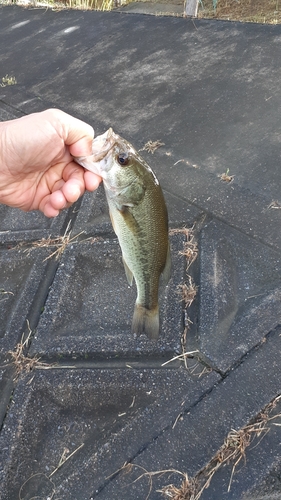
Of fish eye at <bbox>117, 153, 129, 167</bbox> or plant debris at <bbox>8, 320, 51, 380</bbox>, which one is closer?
fish eye at <bbox>117, 153, 129, 167</bbox>

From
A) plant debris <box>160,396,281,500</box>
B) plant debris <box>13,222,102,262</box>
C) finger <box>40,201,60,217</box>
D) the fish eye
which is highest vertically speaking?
the fish eye

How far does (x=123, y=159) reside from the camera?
7.10 feet

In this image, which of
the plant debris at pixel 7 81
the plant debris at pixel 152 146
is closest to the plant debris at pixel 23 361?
the plant debris at pixel 152 146

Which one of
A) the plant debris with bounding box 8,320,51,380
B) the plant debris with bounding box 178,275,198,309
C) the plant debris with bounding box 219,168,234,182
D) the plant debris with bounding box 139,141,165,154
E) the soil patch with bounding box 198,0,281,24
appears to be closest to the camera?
the plant debris with bounding box 8,320,51,380

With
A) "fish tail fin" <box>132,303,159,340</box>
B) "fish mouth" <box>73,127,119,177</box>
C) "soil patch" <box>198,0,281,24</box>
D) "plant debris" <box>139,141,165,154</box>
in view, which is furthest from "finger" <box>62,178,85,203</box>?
"soil patch" <box>198,0,281,24</box>

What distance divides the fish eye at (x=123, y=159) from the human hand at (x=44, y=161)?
0.80 feet

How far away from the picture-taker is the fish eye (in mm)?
2155

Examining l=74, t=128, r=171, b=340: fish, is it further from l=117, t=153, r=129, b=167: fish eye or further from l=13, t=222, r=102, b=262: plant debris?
l=13, t=222, r=102, b=262: plant debris

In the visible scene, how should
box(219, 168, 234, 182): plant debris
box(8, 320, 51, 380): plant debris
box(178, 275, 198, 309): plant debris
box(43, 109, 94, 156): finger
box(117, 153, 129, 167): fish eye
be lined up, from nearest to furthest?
box(117, 153, 129, 167): fish eye
box(43, 109, 94, 156): finger
box(8, 320, 51, 380): plant debris
box(178, 275, 198, 309): plant debris
box(219, 168, 234, 182): plant debris

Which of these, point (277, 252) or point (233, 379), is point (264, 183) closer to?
point (277, 252)

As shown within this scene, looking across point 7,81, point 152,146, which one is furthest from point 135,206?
point 7,81

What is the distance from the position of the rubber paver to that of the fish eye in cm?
95

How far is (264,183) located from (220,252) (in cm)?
71

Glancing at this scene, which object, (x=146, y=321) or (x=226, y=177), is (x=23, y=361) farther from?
(x=226, y=177)
